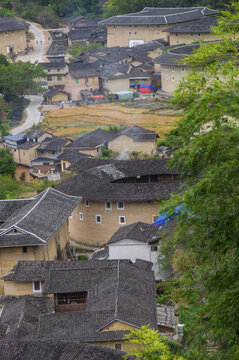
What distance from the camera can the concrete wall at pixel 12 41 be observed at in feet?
183

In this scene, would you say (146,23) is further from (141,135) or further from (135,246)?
(135,246)

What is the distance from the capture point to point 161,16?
55.4m

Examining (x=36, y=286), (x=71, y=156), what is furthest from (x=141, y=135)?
(x=36, y=286)

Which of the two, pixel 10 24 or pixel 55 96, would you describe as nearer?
pixel 55 96

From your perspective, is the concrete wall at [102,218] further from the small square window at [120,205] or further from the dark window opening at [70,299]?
the dark window opening at [70,299]

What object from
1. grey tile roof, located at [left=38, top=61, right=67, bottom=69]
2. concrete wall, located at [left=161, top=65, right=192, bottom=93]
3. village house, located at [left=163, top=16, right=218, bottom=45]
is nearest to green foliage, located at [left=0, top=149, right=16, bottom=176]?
concrete wall, located at [left=161, top=65, right=192, bottom=93]

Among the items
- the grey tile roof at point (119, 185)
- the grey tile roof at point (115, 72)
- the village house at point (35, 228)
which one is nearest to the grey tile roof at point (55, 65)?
the grey tile roof at point (115, 72)

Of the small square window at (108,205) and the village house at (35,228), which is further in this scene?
the small square window at (108,205)

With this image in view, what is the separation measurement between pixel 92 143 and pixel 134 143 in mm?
2000

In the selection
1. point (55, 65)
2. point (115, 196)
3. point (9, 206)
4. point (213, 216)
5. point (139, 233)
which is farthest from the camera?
point (55, 65)

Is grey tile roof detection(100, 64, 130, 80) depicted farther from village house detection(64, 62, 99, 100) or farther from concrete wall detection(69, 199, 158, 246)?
concrete wall detection(69, 199, 158, 246)

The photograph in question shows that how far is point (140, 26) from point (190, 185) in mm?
49093

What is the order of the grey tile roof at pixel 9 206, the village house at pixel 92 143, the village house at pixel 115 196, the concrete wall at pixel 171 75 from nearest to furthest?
the grey tile roof at pixel 9 206 < the village house at pixel 115 196 < the village house at pixel 92 143 < the concrete wall at pixel 171 75

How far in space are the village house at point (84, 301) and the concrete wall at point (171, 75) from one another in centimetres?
2711
